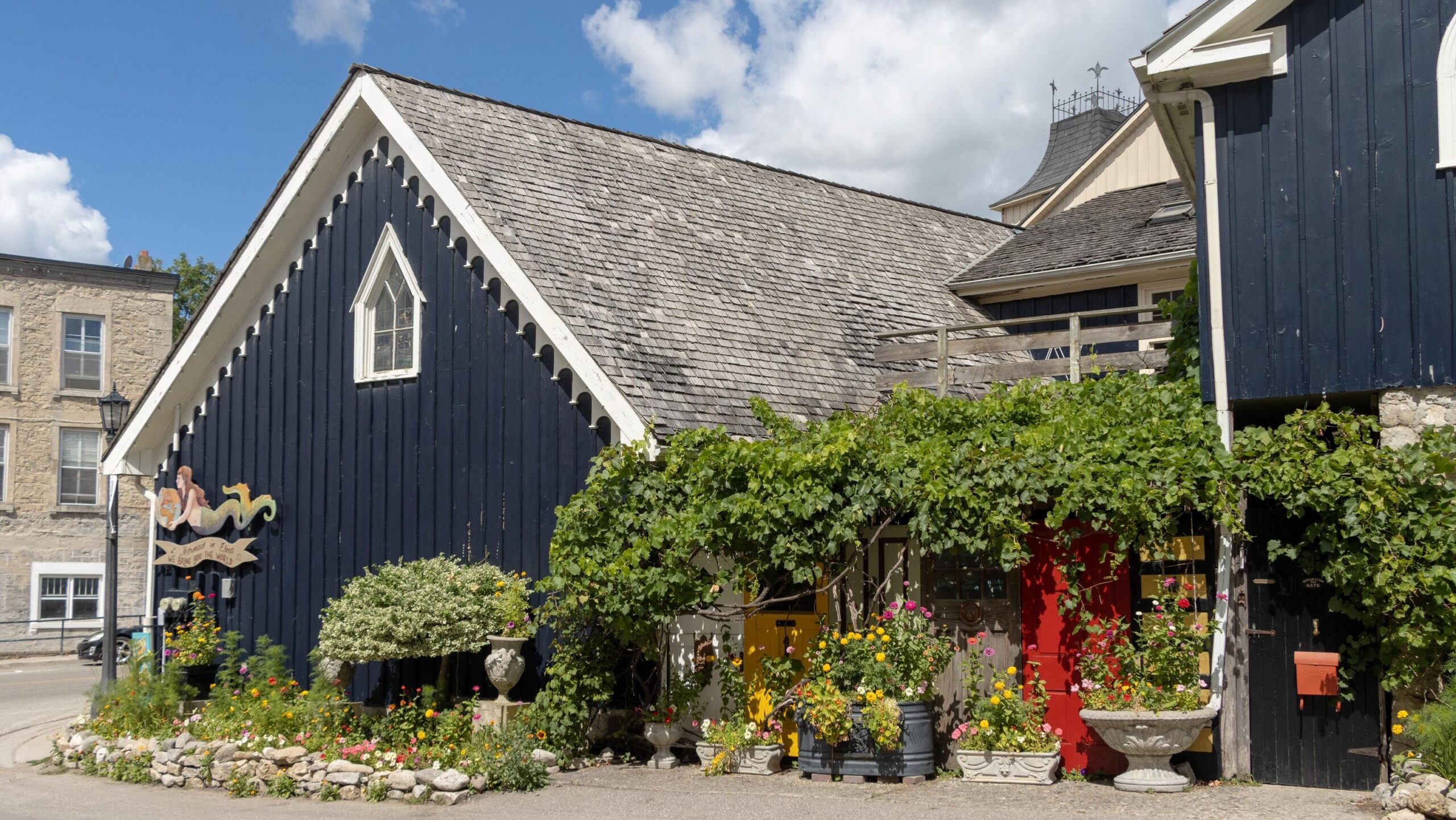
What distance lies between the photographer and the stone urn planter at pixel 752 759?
1147 cm

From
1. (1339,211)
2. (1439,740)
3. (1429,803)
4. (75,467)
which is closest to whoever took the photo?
(1429,803)

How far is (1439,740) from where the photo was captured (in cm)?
866

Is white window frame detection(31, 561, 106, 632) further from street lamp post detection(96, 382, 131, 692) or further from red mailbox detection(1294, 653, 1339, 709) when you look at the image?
red mailbox detection(1294, 653, 1339, 709)

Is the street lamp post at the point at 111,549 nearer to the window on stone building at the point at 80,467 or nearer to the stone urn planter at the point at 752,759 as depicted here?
the stone urn planter at the point at 752,759

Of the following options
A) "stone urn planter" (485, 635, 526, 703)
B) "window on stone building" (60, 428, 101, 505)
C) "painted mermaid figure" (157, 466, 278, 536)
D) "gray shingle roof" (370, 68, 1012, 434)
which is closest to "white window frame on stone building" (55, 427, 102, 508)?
"window on stone building" (60, 428, 101, 505)

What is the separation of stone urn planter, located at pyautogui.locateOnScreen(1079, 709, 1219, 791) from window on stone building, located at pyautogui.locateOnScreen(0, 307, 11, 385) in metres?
27.5

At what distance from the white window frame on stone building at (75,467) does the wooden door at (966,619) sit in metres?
24.7

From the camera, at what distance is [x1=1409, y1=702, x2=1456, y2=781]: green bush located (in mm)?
8578

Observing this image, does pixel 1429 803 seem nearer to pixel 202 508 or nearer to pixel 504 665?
pixel 504 665

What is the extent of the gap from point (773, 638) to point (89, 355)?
2421cm

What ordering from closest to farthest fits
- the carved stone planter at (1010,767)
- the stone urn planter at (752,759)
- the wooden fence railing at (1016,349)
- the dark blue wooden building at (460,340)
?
1. the carved stone planter at (1010,767)
2. the stone urn planter at (752,759)
3. the dark blue wooden building at (460,340)
4. the wooden fence railing at (1016,349)

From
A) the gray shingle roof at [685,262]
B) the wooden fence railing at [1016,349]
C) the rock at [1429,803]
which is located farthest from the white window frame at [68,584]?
the rock at [1429,803]

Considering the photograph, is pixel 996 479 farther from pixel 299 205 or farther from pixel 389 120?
pixel 299 205

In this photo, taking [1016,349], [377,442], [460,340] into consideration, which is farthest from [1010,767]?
[377,442]
